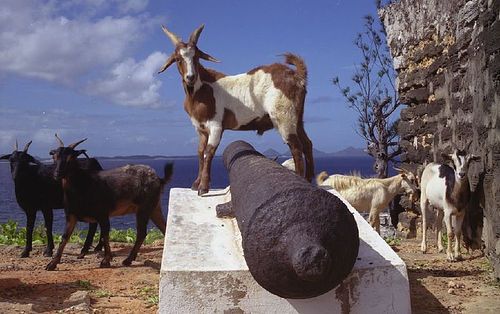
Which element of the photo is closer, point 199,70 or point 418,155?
point 199,70

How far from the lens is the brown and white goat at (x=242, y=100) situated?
21.1 feet

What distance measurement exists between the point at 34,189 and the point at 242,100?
16.4 ft

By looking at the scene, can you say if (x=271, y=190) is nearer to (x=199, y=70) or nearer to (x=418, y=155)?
(x=199, y=70)

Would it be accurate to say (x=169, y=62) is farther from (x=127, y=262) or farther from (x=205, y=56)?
(x=127, y=262)

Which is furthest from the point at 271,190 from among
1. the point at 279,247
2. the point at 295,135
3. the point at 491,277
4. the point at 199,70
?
the point at 491,277

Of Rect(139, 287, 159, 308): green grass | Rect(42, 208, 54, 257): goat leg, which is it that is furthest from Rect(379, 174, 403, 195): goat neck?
Rect(42, 208, 54, 257): goat leg

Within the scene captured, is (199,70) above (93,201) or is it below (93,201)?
above

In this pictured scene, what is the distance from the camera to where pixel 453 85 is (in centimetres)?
825

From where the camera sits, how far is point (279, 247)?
3342 millimetres

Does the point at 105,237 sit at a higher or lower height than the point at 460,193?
lower

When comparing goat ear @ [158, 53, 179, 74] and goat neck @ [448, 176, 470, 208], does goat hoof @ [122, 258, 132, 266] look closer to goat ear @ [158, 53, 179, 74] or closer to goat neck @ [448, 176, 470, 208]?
goat ear @ [158, 53, 179, 74]

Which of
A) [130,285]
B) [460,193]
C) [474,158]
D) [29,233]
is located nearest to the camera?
[130,285]

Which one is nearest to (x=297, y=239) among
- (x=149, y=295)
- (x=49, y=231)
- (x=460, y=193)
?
(x=149, y=295)

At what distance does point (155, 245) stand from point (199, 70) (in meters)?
4.93
